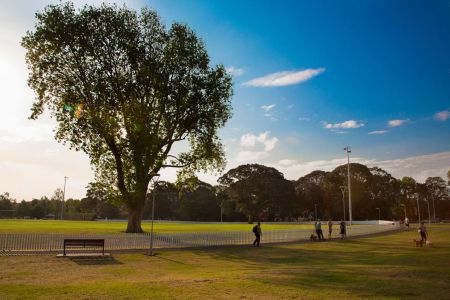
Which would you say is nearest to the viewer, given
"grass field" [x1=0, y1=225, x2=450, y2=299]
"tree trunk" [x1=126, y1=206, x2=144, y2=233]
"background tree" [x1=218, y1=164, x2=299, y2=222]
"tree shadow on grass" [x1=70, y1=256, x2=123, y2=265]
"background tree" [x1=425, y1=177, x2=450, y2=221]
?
"grass field" [x1=0, y1=225, x2=450, y2=299]

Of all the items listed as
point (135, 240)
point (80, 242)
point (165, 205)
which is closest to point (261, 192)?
point (165, 205)

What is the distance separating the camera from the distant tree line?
9988cm

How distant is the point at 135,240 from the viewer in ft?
80.1

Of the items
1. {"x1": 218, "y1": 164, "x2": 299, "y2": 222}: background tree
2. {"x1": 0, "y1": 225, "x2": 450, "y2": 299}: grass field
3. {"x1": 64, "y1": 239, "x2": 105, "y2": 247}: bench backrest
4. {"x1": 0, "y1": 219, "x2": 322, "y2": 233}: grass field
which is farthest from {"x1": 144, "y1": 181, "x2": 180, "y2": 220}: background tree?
{"x1": 0, "y1": 225, "x2": 450, "y2": 299}: grass field

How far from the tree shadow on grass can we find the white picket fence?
78.2 inches

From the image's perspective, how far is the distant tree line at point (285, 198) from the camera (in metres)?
99.9

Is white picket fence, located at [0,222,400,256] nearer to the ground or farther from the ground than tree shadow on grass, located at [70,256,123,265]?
farther from the ground

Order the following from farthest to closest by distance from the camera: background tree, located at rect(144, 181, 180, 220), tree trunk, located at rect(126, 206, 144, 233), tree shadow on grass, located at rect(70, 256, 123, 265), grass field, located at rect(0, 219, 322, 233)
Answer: background tree, located at rect(144, 181, 180, 220) < grass field, located at rect(0, 219, 322, 233) < tree trunk, located at rect(126, 206, 144, 233) < tree shadow on grass, located at rect(70, 256, 123, 265)

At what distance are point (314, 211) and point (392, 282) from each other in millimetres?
101246

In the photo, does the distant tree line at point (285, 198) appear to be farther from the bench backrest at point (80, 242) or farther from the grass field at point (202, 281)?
the grass field at point (202, 281)

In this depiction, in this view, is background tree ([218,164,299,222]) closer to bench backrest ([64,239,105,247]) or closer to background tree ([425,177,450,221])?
background tree ([425,177,450,221])

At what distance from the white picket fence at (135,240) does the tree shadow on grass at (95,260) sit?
1987 millimetres

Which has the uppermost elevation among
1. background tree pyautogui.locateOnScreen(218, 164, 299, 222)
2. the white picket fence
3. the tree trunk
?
background tree pyautogui.locateOnScreen(218, 164, 299, 222)

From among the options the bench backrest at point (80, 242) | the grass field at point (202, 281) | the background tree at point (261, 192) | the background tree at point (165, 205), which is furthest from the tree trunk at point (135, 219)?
the background tree at point (165, 205)
